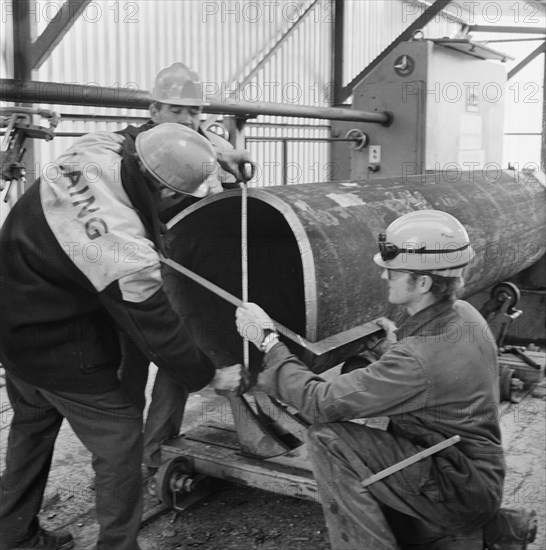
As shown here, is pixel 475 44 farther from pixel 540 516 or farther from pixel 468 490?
pixel 468 490

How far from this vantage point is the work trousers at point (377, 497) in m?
2.22

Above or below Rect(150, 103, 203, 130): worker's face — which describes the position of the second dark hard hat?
above

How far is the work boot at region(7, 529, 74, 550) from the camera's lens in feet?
8.93

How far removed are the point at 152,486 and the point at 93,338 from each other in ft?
3.18

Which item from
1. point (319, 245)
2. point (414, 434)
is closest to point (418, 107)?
point (319, 245)

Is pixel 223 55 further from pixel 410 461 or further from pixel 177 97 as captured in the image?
pixel 410 461

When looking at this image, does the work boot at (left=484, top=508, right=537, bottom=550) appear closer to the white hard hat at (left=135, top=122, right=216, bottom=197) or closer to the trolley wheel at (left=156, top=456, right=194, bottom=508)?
the trolley wheel at (left=156, top=456, right=194, bottom=508)

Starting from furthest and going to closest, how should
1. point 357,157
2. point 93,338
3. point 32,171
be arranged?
1. point 357,157
2. point 32,171
3. point 93,338

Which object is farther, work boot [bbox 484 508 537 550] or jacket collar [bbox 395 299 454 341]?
work boot [bbox 484 508 537 550]

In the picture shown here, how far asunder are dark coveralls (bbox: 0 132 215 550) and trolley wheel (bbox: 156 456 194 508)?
0.47 metres

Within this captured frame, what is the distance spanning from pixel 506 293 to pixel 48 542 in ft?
9.90

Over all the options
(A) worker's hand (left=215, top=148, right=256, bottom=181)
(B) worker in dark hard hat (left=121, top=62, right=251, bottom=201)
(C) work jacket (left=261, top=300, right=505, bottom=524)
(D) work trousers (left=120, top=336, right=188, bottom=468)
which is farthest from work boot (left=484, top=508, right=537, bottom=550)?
(B) worker in dark hard hat (left=121, top=62, right=251, bottom=201)

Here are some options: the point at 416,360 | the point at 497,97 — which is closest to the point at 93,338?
the point at 416,360

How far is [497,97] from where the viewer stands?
7.57 m
